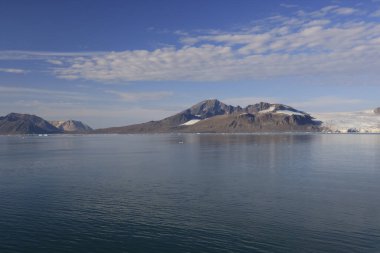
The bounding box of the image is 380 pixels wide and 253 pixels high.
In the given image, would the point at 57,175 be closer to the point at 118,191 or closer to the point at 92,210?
the point at 118,191

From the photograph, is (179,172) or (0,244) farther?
(179,172)

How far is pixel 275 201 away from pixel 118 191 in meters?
23.9

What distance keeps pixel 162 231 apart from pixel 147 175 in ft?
125

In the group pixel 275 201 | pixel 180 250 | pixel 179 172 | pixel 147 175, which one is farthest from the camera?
pixel 179 172

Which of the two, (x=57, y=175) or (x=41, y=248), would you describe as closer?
(x=41, y=248)

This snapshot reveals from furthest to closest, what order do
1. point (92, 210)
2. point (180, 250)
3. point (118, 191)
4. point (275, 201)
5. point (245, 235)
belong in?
point (118, 191) → point (275, 201) → point (92, 210) → point (245, 235) → point (180, 250)

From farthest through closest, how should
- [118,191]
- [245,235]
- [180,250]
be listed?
1. [118,191]
2. [245,235]
3. [180,250]

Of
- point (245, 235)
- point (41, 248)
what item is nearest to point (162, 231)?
point (245, 235)

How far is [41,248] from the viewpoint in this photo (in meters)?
34.1

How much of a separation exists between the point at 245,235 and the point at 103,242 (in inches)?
541

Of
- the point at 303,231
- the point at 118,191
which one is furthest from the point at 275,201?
the point at 118,191

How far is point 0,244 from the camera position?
35.0 m

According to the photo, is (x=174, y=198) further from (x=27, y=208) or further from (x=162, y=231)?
(x=27, y=208)

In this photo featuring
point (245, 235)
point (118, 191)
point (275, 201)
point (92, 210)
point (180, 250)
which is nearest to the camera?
point (180, 250)
